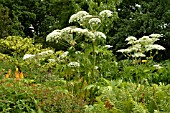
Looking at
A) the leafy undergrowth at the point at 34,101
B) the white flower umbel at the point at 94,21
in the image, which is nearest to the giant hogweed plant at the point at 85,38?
the white flower umbel at the point at 94,21

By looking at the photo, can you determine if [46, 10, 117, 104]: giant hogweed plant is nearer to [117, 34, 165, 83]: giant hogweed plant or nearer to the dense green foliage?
the dense green foliage

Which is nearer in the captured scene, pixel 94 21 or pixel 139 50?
pixel 94 21

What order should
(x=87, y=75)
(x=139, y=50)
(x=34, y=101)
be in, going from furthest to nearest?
(x=139, y=50) < (x=87, y=75) < (x=34, y=101)

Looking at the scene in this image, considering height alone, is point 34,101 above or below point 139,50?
below

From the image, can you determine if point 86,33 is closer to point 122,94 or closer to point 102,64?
point 102,64

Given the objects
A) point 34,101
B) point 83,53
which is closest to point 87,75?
point 83,53

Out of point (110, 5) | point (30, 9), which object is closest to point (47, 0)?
point (30, 9)

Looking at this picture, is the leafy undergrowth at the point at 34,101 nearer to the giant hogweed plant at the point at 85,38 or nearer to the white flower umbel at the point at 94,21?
the giant hogweed plant at the point at 85,38

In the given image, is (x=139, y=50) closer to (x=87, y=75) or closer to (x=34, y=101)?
(x=87, y=75)

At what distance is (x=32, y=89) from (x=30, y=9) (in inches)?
829

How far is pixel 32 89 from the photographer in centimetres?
419

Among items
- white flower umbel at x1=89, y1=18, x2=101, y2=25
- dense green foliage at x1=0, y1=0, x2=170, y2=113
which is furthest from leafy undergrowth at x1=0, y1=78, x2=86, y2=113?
white flower umbel at x1=89, y1=18, x2=101, y2=25

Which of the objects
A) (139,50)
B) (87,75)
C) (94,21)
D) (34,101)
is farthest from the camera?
(139,50)

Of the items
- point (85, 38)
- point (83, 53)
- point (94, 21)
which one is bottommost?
point (83, 53)
